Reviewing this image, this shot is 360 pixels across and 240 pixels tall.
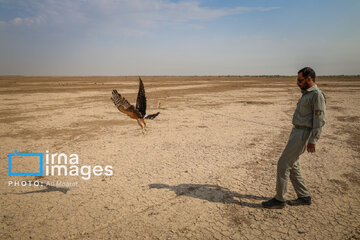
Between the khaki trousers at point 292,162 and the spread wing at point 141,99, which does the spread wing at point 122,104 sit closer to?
the spread wing at point 141,99

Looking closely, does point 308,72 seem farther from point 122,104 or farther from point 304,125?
point 122,104

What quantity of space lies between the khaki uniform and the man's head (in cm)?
6

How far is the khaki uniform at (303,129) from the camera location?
7.82 feet

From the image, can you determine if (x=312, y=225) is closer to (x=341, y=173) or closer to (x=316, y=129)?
(x=316, y=129)

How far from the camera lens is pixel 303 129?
2549mm

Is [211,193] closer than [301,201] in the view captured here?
No

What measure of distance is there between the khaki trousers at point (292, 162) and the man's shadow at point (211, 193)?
495 mm

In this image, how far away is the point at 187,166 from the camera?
4.23 meters

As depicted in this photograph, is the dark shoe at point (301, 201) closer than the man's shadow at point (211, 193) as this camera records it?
Yes

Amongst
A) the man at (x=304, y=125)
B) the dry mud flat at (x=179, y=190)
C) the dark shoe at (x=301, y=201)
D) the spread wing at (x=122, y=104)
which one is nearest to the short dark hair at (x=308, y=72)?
the man at (x=304, y=125)

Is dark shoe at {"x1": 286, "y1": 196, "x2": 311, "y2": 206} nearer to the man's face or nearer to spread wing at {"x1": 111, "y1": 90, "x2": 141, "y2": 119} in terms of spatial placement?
the man's face

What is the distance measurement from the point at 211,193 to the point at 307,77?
2167 millimetres

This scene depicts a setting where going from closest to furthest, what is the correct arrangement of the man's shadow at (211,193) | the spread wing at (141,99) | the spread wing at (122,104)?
the spread wing at (122,104)
the spread wing at (141,99)
the man's shadow at (211,193)

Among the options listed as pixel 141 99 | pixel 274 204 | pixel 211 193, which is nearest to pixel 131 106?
pixel 141 99
